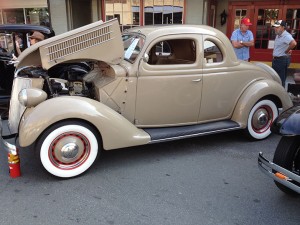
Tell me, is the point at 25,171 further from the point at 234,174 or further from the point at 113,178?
the point at 234,174

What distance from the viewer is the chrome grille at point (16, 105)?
12.7ft

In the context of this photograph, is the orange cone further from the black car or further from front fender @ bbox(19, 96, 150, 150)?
the black car

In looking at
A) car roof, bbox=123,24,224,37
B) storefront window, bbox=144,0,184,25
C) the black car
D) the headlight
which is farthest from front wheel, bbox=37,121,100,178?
storefront window, bbox=144,0,184,25

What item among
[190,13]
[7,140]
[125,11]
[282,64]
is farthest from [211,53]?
[125,11]

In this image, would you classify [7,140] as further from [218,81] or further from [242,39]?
[242,39]

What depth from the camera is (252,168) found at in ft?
13.1

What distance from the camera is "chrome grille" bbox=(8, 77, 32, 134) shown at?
3883 millimetres

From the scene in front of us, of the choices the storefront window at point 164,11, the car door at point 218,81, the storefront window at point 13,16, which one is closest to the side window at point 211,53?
the car door at point 218,81

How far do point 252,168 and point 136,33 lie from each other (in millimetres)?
2457

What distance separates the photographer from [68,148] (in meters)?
3.56

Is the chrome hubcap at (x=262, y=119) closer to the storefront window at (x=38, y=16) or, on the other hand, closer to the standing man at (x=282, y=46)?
the standing man at (x=282, y=46)

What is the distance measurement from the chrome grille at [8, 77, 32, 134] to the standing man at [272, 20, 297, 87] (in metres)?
5.01

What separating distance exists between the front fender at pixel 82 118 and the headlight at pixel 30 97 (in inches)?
3.6

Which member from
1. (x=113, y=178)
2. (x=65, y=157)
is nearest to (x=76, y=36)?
(x=65, y=157)
